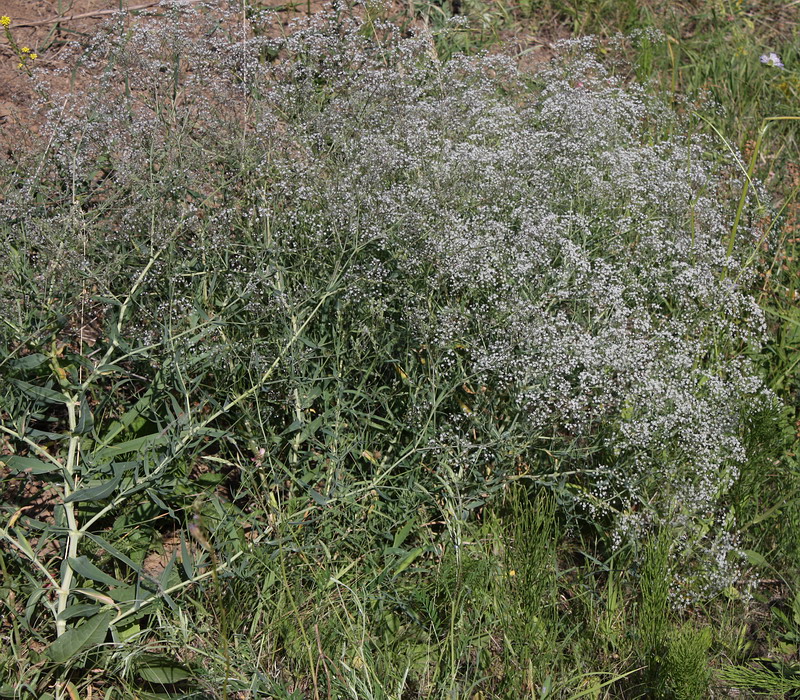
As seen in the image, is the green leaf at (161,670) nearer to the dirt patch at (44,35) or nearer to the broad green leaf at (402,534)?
the broad green leaf at (402,534)

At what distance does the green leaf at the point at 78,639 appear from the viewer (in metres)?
2.36

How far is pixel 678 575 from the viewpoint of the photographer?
2.98 m

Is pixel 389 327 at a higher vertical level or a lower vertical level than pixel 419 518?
higher

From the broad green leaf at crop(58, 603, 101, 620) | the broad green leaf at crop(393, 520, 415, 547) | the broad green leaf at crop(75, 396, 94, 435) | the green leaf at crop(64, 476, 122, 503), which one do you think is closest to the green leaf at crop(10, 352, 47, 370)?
the broad green leaf at crop(75, 396, 94, 435)

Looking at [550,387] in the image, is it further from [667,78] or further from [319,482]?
[667,78]

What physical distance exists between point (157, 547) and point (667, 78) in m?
4.81

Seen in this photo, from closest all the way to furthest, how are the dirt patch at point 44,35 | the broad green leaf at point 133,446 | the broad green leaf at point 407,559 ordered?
1. the broad green leaf at point 133,446
2. the broad green leaf at point 407,559
3. the dirt patch at point 44,35

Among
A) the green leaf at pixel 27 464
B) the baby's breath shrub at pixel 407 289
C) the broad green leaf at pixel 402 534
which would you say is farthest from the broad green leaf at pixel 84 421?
the broad green leaf at pixel 402 534

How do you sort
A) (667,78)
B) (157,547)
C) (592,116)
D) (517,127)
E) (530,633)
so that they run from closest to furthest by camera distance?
(530,633)
(157,547)
(592,116)
(517,127)
(667,78)

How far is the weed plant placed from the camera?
100 inches

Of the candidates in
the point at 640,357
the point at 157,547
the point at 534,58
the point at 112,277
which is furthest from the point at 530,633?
the point at 534,58

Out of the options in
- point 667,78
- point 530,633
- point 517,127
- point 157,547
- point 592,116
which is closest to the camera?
point 530,633

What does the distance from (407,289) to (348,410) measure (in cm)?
54

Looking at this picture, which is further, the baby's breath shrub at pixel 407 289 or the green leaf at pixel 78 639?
the baby's breath shrub at pixel 407 289
